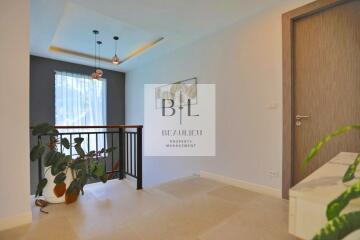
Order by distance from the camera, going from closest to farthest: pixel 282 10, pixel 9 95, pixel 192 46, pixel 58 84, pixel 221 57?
pixel 9 95
pixel 282 10
pixel 221 57
pixel 192 46
pixel 58 84

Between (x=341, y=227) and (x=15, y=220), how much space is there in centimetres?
242

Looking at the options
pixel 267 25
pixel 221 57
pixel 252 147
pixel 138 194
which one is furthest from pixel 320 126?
pixel 138 194

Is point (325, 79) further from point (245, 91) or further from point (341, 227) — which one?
point (341, 227)

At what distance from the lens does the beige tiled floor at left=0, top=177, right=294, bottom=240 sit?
1.71 metres

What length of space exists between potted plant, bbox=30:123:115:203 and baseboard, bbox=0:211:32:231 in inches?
17.7

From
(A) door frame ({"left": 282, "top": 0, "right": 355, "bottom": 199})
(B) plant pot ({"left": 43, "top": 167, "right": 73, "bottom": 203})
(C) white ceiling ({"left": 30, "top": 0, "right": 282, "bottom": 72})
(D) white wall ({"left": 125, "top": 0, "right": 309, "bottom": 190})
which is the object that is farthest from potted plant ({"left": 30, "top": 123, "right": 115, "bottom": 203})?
(A) door frame ({"left": 282, "top": 0, "right": 355, "bottom": 199})

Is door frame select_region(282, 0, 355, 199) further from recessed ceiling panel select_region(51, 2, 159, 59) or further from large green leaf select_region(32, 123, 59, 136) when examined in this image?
large green leaf select_region(32, 123, 59, 136)

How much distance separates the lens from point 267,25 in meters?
2.60

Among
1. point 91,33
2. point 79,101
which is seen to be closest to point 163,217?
point 91,33

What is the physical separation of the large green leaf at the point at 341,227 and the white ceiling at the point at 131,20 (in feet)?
8.28

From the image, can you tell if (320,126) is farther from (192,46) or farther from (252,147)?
(192,46)

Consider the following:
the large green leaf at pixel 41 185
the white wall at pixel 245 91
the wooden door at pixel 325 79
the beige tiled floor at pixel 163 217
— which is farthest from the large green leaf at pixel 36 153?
the wooden door at pixel 325 79

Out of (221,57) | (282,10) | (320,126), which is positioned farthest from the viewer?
(221,57)

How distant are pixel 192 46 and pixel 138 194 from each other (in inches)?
103
